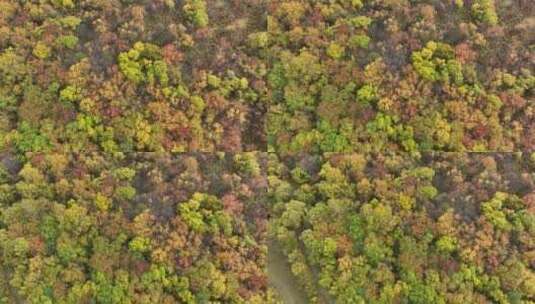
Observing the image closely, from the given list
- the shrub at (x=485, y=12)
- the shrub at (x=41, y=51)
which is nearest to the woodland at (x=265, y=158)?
the shrub at (x=41, y=51)

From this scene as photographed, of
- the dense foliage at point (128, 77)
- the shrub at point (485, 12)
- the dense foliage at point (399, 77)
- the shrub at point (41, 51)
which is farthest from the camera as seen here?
the shrub at point (485, 12)

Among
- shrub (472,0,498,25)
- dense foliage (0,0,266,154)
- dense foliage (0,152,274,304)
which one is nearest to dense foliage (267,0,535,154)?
shrub (472,0,498,25)

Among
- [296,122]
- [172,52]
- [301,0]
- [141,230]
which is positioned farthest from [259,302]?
[301,0]

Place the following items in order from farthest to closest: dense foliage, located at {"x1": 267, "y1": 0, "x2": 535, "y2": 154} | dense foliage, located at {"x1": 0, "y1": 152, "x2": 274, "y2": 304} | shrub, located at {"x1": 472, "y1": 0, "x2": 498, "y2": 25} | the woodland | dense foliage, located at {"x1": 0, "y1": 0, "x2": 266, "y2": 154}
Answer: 1. shrub, located at {"x1": 472, "y1": 0, "x2": 498, "y2": 25}
2. dense foliage, located at {"x1": 267, "y1": 0, "x2": 535, "y2": 154}
3. dense foliage, located at {"x1": 0, "y1": 0, "x2": 266, "y2": 154}
4. the woodland
5. dense foliage, located at {"x1": 0, "y1": 152, "x2": 274, "y2": 304}

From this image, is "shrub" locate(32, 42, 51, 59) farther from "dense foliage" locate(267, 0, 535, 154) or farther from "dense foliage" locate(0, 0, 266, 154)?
"dense foliage" locate(267, 0, 535, 154)

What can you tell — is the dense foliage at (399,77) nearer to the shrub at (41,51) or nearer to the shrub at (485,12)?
the shrub at (485,12)

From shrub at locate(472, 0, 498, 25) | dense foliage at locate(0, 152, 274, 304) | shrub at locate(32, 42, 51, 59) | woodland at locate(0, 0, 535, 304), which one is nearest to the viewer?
dense foliage at locate(0, 152, 274, 304)

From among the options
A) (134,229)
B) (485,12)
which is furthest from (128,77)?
(485,12)

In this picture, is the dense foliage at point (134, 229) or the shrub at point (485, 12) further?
the shrub at point (485, 12)
